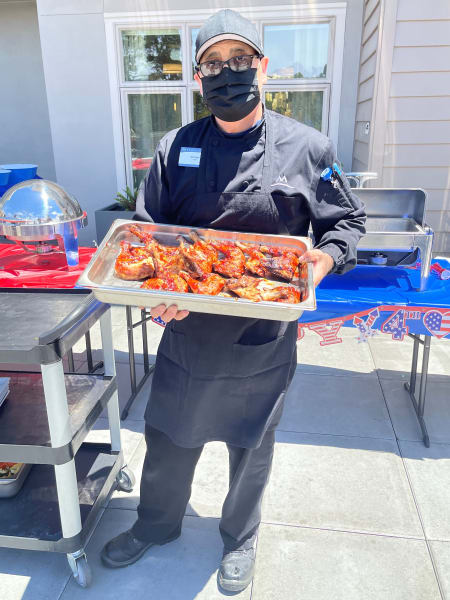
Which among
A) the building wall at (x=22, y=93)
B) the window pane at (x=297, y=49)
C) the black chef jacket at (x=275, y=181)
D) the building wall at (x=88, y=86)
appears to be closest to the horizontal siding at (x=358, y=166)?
the building wall at (x=88, y=86)

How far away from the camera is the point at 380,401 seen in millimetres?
3412

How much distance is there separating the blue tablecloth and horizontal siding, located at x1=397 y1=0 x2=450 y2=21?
2.41 metres

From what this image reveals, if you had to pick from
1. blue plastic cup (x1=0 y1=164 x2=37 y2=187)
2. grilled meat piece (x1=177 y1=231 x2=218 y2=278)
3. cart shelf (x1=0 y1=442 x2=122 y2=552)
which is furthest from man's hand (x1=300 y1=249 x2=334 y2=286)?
blue plastic cup (x1=0 y1=164 x2=37 y2=187)

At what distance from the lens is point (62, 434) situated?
184 cm

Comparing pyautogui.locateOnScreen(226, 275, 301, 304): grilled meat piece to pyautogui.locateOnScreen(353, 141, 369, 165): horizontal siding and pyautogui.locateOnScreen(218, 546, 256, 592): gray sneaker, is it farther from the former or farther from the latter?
pyautogui.locateOnScreen(353, 141, 369, 165): horizontal siding

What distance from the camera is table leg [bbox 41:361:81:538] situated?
176 cm

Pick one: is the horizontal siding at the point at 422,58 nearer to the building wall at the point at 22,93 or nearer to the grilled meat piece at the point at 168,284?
the grilled meat piece at the point at 168,284

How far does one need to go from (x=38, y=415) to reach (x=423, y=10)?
13.6 feet

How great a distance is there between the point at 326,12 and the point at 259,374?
485cm

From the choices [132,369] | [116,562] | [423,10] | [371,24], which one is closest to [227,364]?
[116,562]

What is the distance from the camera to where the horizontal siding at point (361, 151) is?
184 inches

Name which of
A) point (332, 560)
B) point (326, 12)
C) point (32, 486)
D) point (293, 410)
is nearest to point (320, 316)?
point (293, 410)

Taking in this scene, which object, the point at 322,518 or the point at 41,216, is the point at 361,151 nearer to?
the point at 41,216

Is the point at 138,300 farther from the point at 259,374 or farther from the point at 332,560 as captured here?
the point at 332,560
